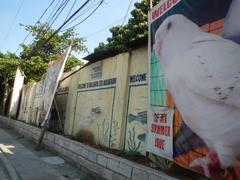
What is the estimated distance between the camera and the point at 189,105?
4707mm

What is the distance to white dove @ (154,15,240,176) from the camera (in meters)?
3.85

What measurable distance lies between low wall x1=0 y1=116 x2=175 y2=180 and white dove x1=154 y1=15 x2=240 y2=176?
123 cm

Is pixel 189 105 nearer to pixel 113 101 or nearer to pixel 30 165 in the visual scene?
pixel 113 101

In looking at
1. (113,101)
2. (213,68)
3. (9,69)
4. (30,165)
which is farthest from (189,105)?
(9,69)

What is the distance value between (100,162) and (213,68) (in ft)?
13.1

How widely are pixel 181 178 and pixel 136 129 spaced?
7.19 ft

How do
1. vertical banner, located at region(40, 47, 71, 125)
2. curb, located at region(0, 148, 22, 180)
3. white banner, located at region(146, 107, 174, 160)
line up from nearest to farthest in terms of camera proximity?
white banner, located at region(146, 107, 174, 160) < curb, located at region(0, 148, 22, 180) < vertical banner, located at region(40, 47, 71, 125)

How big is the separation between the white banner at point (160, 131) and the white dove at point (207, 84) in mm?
484

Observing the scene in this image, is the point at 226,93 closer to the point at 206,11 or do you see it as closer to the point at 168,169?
the point at 206,11

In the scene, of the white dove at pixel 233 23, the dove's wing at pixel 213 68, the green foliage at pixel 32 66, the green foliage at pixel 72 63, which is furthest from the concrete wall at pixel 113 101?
the green foliage at pixel 32 66

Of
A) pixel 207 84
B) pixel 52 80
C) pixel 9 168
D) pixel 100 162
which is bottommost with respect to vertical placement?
pixel 9 168

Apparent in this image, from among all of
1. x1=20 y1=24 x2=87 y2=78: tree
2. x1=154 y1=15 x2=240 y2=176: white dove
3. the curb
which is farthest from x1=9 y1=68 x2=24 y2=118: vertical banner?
x1=154 y1=15 x2=240 y2=176: white dove

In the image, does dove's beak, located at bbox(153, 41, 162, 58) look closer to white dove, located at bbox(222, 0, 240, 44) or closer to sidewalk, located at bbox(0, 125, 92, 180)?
white dove, located at bbox(222, 0, 240, 44)

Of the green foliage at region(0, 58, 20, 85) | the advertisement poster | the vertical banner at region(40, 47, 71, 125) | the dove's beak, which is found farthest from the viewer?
the green foliage at region(0, 58, 20, 85)
